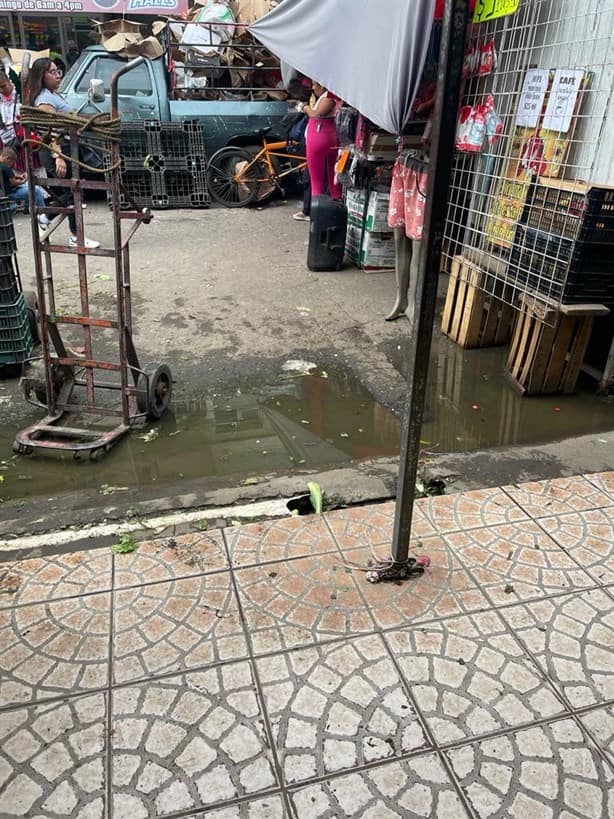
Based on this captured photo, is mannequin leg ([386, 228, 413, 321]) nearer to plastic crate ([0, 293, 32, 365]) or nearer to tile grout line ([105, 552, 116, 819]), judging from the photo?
plastic crate ([0, 293, 32, 365])

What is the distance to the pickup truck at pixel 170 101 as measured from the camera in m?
9.14

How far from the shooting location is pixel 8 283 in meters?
4.21

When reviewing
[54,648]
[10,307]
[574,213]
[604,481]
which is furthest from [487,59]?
[54,648]

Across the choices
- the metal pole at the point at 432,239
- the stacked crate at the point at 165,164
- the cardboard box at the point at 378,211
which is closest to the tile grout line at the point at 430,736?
the metal pole at the point at 432,239

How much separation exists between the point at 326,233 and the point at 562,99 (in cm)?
276

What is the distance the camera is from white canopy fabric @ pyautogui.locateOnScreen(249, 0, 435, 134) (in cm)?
432

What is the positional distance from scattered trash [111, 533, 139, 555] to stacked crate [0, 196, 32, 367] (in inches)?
90.0

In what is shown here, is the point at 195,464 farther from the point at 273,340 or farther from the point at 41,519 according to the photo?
the point at 273,340

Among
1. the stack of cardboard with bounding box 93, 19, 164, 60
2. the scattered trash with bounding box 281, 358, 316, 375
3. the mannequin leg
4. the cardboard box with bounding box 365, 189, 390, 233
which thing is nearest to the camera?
the scattered trash with bounding box 281, 358, 316, 375

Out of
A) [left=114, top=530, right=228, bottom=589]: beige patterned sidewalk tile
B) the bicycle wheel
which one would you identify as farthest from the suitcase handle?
[left=114, top=530, right=228, bottom=589]: beige patterned sidewalk tile

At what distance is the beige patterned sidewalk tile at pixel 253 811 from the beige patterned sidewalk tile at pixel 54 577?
37.7 inches

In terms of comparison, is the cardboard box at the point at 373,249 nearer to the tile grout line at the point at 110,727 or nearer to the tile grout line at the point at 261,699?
the tile grout line at the point at 261,699

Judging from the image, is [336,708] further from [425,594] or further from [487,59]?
[487,59]

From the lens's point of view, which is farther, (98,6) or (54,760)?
(98,6)
